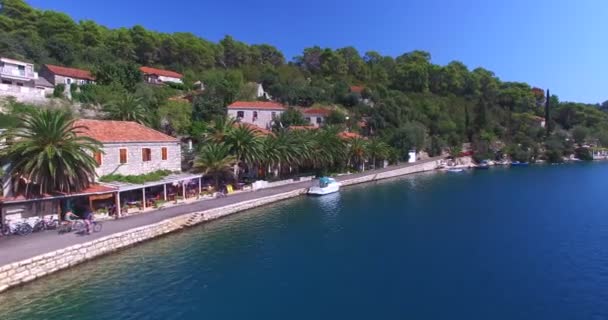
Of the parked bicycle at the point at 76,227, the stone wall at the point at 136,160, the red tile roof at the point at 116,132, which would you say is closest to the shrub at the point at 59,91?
the red tile roof at the point at 116,132

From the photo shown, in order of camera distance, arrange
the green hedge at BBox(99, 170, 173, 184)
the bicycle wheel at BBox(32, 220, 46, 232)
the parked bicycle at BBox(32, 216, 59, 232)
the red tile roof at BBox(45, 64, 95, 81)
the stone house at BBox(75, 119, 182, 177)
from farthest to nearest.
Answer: the red tile roof at BBox(45, 64, 95, 81)
the stone house at BBox(75, 119, 182, 177)
the green hedge at BBox(99, 170, 173, 184)
the parked bicycle at BBox(32, 216, 59, 232)
the bicycle wheel at BBox(32, 220, 46, 232)

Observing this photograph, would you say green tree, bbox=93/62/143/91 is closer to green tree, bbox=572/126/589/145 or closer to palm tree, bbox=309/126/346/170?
palm tree, bbox=309/126/346/170

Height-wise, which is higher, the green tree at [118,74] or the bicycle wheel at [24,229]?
the green tree at [118,74]

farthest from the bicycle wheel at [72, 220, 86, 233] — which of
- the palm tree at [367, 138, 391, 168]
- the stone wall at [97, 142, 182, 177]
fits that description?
the palm tree at [367, 138, 391, 168]

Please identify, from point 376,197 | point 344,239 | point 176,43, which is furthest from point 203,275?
point 176,43

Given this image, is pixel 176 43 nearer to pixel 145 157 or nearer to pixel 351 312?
pixel 145 157

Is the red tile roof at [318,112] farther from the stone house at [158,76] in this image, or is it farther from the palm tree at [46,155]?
the palm tree at [46,155]

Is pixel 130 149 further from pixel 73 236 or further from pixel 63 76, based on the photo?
pixel 63 76
